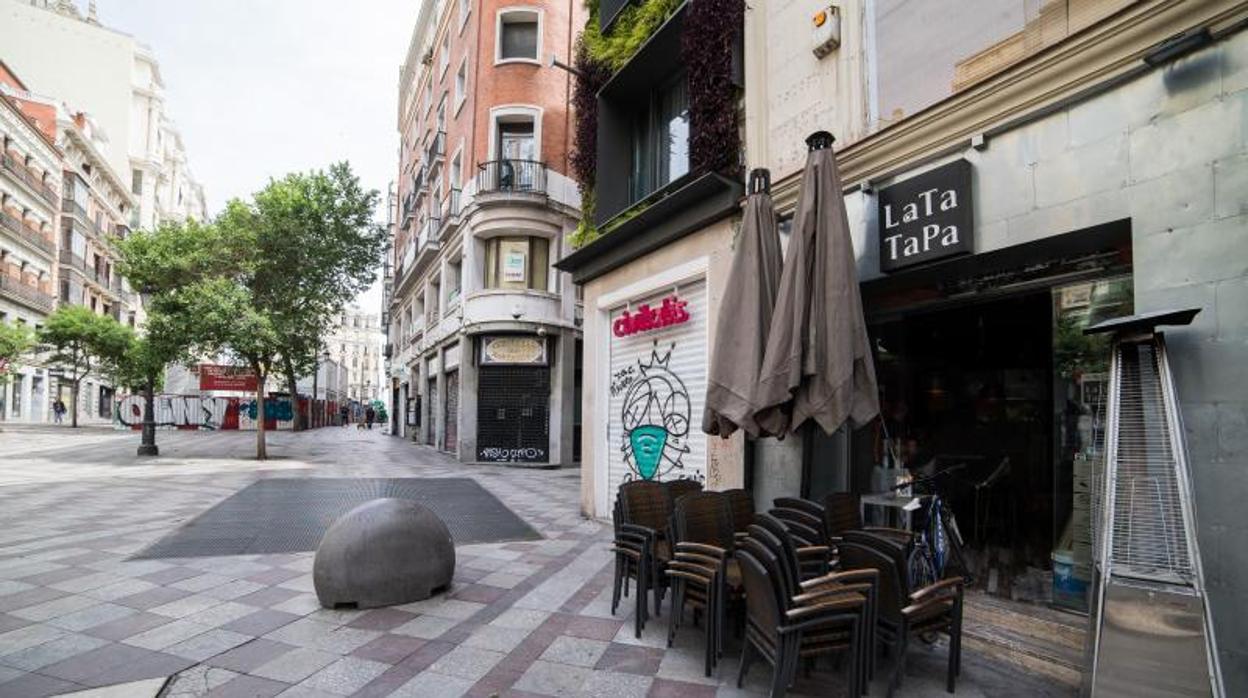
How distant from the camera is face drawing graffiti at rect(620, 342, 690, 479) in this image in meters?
8.66

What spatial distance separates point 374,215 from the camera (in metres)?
23.8

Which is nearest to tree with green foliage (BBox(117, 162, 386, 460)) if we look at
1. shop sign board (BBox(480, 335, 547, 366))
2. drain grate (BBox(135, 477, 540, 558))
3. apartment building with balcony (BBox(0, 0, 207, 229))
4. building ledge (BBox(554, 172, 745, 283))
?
shop sign board (BBox(480, 335, 547, 366))

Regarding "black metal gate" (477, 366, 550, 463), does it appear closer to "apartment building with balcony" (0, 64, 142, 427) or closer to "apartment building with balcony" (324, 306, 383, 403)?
"apartment building with balcony" (0, 64, 142, 427)

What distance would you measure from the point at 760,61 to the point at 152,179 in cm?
7494

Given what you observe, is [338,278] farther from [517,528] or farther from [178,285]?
[517,528]

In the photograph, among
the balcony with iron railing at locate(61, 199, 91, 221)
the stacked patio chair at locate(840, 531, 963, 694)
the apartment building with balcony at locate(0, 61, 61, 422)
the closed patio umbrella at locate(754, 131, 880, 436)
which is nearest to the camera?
the stacked patio chair at locate(840, 531, 963, 694)

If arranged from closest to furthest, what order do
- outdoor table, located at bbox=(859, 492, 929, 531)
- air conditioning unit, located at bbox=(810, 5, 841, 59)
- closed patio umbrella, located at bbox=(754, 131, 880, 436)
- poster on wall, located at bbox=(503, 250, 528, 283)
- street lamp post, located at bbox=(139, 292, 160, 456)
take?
1. closed patio umbrella, located at bbox=(754, 131, 880, 436)
2. outdoor table, located at bbox=(859, 492, 929, 531)
3. air conditioning unit, located at bbox=(810, 5, 841, 59)
4. street lamp post, located at bbox=(139, 292, 160, 456)
5. poster on wall, located at bbox=(503, 250, 528, 283)

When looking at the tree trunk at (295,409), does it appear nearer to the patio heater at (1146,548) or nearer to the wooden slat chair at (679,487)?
the wooden slat chair at (679,487)

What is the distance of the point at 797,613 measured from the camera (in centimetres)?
336

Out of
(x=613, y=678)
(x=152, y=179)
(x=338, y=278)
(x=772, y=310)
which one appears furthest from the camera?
(x=152, y=179)

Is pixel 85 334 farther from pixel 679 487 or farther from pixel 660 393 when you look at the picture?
pixel 679 487

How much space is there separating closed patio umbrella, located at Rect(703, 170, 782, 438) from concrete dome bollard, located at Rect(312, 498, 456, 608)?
2.56m

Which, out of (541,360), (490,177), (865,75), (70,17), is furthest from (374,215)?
(70,17)

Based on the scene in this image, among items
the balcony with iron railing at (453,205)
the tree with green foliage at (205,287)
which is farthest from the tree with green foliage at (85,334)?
the balcony with iron railing at (453,205)
